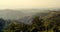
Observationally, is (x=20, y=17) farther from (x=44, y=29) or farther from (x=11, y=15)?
(x=44, y=29)

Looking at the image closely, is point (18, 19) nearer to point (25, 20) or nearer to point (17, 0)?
point (25, 20)

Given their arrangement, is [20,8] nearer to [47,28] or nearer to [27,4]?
[27,4]

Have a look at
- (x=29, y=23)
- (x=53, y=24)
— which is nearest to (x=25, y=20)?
(x=29, y=23)

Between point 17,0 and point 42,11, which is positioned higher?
point 17,0

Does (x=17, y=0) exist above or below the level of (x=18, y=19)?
above

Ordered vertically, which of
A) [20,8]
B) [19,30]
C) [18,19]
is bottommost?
[19,30]

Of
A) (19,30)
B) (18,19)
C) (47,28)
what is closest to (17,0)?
(18,19)

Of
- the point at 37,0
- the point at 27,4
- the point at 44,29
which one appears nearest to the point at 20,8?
the point at 27,4

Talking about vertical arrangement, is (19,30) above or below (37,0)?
A: below
